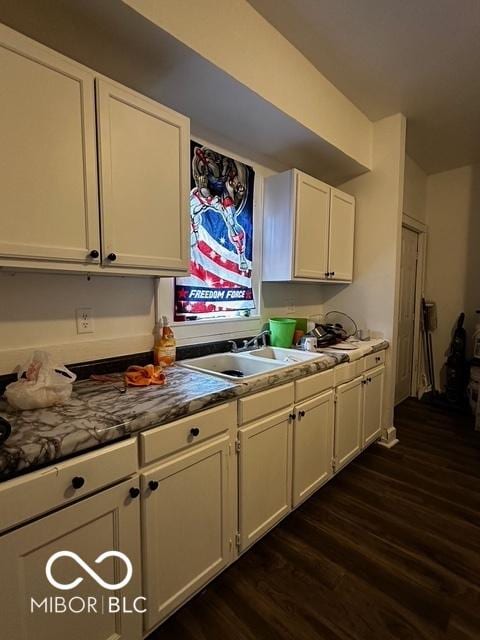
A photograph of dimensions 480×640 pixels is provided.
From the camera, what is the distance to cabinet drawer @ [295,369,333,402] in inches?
70.4

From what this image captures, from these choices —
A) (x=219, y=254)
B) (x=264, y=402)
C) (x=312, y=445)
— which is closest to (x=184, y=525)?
(x=264, y=402)

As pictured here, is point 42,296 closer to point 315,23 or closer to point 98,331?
point 98,331

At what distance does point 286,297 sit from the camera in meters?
2.80

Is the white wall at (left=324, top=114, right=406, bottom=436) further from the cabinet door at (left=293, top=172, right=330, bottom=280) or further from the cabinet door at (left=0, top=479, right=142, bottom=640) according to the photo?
the cabinet door at (left=0, top=479, right=142, bottom=640)

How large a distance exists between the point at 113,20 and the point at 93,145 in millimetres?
470

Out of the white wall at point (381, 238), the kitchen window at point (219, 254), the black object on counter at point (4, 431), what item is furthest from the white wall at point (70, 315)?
the white wall at point (381, 238)

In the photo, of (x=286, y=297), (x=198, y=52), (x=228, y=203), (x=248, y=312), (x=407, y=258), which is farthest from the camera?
(x=407, y=258)

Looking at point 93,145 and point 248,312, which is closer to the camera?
point 93,145

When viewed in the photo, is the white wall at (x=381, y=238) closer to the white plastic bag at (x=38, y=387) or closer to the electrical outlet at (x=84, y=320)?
the electrical outlet at (x=84, y=320)

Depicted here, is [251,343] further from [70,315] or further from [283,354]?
[70,315]

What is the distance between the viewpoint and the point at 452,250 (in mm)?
3836

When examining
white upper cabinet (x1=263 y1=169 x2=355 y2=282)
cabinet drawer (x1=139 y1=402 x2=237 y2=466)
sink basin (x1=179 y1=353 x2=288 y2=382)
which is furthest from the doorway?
cabinet drawer (x1=139 y1=402 x2=237 y2=466)

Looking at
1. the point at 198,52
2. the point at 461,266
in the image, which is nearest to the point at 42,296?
the point at 198,52

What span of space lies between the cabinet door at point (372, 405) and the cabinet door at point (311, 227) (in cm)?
86
